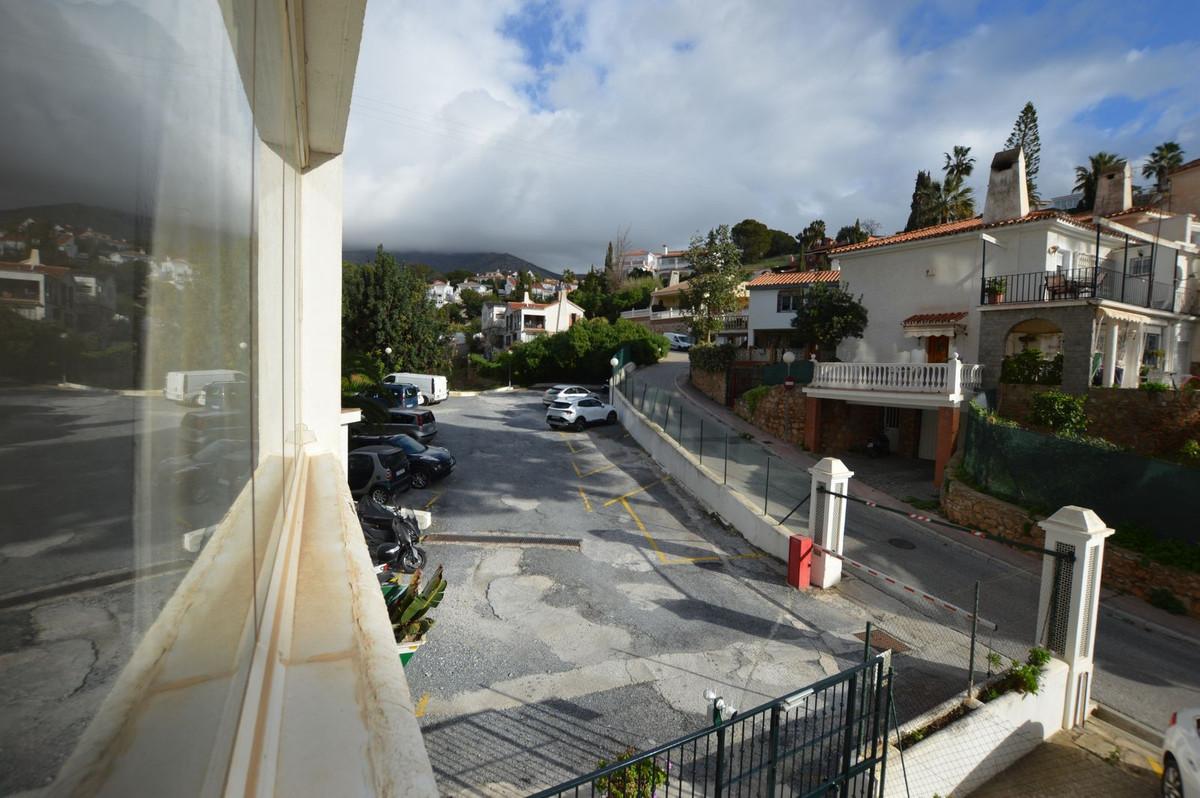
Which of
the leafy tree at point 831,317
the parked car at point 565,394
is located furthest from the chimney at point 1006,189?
the parked car at point 565,394

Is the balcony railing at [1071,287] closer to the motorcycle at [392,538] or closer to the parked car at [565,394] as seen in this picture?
the parked car at [565,394]

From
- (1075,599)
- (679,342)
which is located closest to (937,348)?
(1075,599)

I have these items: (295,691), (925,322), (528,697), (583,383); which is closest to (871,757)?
(528,697)

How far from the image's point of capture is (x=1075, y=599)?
7395mm

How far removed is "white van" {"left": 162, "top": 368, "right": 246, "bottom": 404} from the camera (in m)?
0.73

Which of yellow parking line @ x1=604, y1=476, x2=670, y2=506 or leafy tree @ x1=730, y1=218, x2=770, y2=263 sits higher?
leafy tree @ x1=730, y1=218, x2=770, y2=263

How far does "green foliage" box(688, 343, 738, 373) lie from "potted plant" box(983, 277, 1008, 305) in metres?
10.5

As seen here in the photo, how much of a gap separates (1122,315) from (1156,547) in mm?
10060

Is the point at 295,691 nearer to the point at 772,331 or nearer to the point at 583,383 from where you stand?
the point at 772,331

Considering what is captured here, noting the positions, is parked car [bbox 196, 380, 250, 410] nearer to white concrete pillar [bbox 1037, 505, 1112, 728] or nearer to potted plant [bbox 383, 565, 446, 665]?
potted plant [bbox 383, 565, 446, 665]

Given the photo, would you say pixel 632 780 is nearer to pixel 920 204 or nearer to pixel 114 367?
pixel 114 367

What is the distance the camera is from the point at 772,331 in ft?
119

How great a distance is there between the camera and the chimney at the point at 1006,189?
2127 cm

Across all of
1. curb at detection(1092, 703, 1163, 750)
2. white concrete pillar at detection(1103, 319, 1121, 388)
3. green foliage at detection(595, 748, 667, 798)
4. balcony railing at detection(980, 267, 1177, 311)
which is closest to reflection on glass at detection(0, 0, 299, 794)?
green foliage at detection(595, 748, 667, 798)
